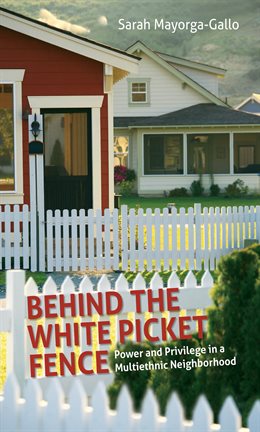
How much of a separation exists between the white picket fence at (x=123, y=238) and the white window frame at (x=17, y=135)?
70 cm

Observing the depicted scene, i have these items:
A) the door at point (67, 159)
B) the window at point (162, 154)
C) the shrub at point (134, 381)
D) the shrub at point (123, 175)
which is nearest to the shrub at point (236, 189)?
the window at point (162, 154)

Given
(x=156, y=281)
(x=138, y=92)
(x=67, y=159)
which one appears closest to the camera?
(x=156, y=281)

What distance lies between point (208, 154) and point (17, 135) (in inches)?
1123

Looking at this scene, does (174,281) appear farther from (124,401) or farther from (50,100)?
(50,100)

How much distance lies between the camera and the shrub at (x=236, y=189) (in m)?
40.9

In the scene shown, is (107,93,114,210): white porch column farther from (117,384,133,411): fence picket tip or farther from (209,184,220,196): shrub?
(209,184,220,196): shrub

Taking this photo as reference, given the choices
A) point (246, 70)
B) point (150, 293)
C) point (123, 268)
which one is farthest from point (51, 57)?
point (246, 70)

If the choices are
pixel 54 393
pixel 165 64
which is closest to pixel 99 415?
pixel 54 393

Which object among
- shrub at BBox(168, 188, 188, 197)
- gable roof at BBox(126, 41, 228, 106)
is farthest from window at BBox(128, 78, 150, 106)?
shrub at BBox(168, 188, 188, 197)

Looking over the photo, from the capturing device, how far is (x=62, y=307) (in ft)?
23.0

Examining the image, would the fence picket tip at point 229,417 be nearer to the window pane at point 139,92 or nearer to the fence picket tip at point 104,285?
the fence picket tip at point 104,285

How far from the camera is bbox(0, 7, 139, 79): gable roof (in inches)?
656

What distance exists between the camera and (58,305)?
6977 mm

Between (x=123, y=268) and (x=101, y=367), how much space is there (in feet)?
28.5
